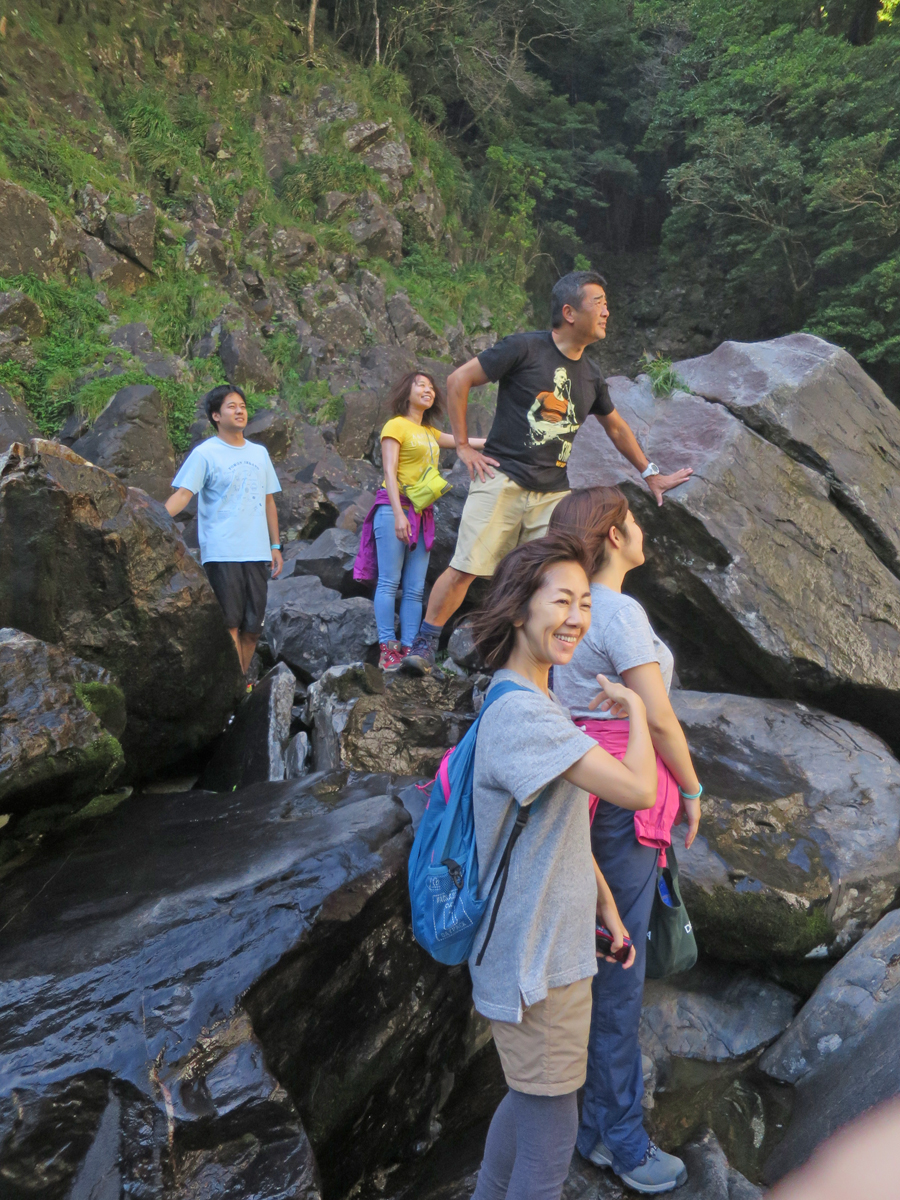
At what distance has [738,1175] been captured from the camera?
8.20 ft

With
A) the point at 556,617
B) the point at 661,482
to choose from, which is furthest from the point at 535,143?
the point at 556,617

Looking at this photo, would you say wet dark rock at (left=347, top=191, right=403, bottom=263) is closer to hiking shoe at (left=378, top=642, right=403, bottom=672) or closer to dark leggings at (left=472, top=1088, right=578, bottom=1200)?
hiking shoe at (left=378, top=642, right=403, bottom=672)

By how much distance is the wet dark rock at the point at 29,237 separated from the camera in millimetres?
10172

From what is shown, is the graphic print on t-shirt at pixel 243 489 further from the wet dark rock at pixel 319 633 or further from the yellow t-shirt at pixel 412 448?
the wet dark rock at pixel 319 633

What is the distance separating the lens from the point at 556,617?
75.2 inches

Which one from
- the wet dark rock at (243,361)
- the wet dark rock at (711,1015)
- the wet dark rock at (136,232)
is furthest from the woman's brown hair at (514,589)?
the wet dark rock at (136,232)

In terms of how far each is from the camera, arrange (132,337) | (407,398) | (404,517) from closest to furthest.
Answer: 1. (404,517)
2. (407,398)
3. (132,337)

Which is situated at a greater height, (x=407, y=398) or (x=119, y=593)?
(x=407, y=398)

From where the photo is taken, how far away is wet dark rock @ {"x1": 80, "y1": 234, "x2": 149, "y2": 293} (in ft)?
36.9

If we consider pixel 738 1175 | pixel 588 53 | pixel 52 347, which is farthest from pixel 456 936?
pixel 588 53

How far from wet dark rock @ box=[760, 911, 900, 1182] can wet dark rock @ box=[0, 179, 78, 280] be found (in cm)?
1117

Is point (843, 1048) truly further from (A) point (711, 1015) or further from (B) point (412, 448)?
(B) point (412, 448)

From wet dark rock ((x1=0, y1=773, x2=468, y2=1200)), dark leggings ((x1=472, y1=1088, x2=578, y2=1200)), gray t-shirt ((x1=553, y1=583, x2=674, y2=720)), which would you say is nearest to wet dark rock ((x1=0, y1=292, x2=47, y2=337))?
wet dark rock ((x1=0, y1=773, x2=468, y2=1200))

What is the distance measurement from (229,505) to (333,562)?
7.24 feet
